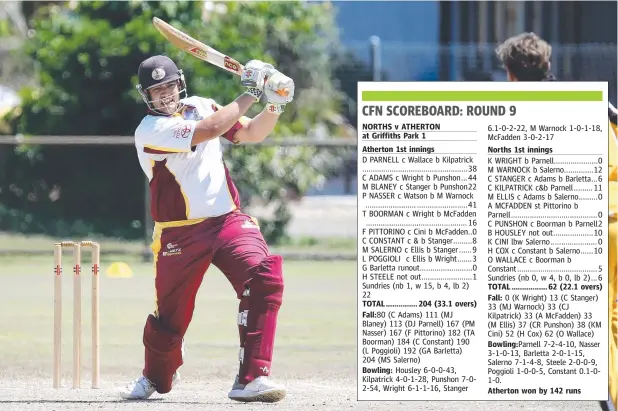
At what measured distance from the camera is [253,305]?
263 inches

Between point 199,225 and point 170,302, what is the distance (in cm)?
42

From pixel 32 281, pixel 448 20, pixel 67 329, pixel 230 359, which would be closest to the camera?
pixel 230 359

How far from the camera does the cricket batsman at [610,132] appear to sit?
5859 millimetres

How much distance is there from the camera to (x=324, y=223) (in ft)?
56.5

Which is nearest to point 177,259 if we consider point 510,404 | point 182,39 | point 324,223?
point 182,39

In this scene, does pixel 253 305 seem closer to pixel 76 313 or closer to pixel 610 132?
pixel 76 313

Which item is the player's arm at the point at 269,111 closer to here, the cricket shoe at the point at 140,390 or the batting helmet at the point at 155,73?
the batting helmet at the point at 155,73

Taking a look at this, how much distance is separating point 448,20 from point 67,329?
583 inches

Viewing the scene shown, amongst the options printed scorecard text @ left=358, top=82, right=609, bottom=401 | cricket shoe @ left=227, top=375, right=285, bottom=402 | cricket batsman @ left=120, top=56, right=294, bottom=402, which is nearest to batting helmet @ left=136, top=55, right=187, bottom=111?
cricket batsman @ left=120, top=56, right=294, bottom=402

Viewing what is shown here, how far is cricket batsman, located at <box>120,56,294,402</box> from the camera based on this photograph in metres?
6.63

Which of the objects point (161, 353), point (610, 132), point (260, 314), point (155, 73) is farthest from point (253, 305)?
point (610, 132)

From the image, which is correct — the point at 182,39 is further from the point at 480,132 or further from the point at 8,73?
the point at 8,73

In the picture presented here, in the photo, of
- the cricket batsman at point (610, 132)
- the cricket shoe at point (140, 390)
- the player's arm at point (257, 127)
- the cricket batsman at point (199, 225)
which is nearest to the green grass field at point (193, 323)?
the cricket shoe at point (140, 390)

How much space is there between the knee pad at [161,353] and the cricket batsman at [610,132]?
84.3 inches
